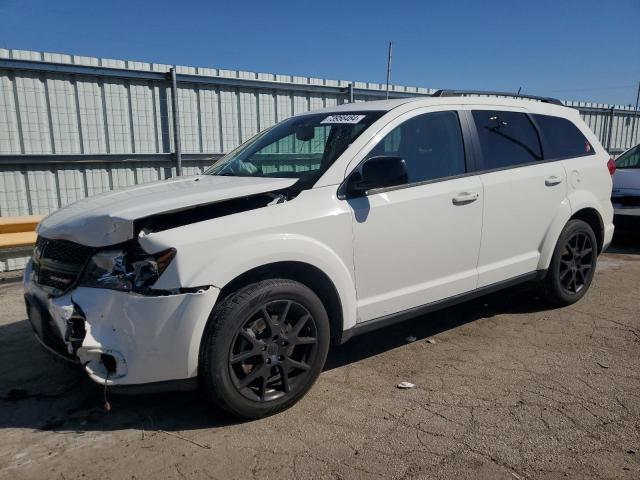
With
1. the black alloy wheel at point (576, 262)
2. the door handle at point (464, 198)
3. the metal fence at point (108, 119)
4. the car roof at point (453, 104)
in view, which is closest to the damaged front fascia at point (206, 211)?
the car roof at point (453, 104)

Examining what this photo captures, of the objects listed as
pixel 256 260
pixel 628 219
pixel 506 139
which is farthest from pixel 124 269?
pixel 628 219

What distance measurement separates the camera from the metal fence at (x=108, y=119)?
6.58 m

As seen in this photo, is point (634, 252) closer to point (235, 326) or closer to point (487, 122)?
point (487, 122)

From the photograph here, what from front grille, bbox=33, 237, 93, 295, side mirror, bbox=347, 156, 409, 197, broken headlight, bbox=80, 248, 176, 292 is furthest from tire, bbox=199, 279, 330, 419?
front grille, bbox=33, 237, 93, 295

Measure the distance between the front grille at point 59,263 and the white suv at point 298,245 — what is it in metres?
0.01

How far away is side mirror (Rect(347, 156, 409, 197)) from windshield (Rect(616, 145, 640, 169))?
269 inches

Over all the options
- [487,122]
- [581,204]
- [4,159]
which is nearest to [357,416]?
[487,122]

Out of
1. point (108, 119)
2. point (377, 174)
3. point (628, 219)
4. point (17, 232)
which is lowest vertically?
point (628, 219)

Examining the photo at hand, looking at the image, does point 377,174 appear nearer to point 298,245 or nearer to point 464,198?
point 298,245

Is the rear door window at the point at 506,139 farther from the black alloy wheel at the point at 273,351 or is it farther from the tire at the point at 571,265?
the black alloy wheel at the point at 273,351

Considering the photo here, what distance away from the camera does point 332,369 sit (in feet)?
11.9

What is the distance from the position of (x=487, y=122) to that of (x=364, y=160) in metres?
1.40

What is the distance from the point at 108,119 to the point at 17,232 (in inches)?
79.9

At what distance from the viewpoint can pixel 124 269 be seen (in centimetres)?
263
